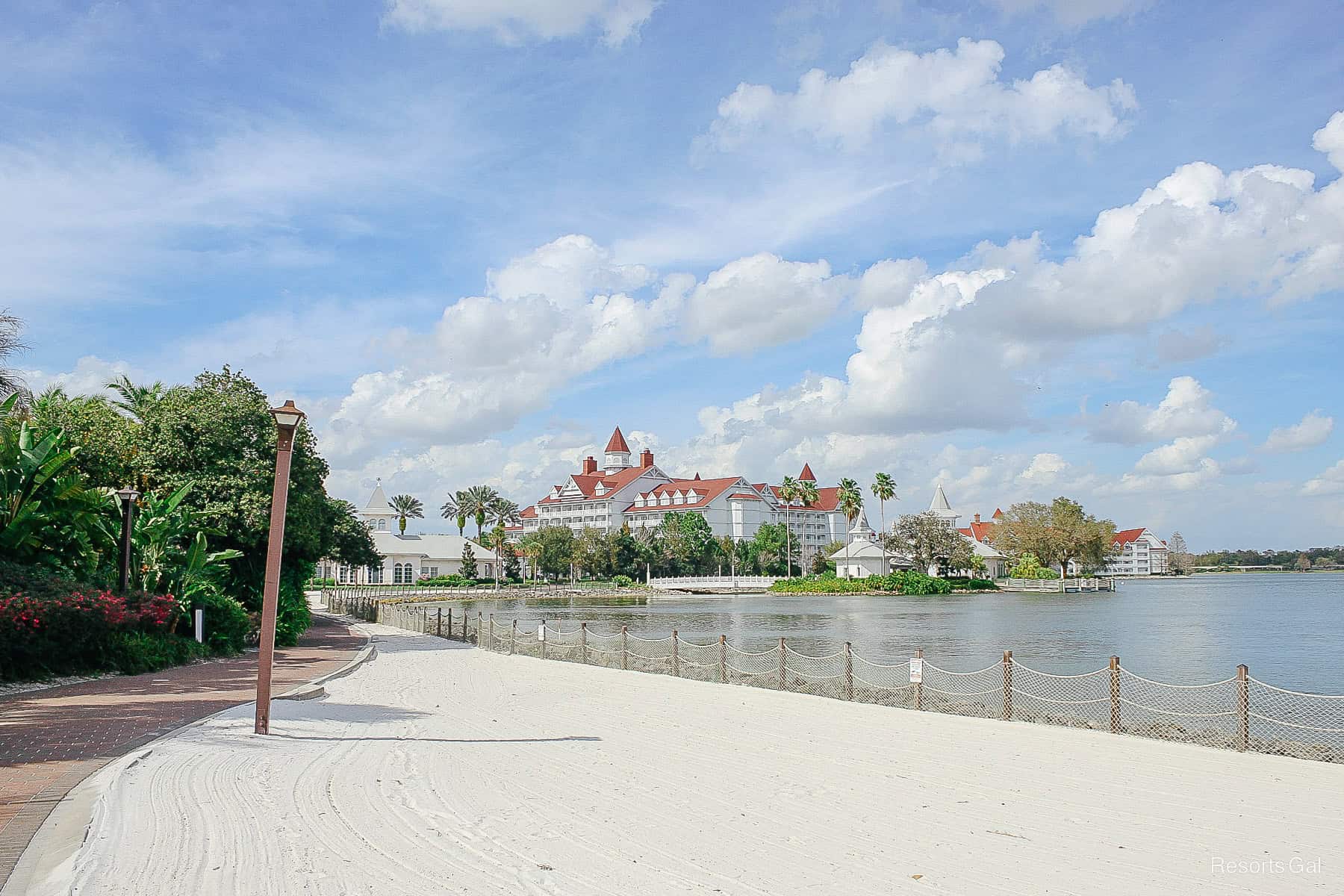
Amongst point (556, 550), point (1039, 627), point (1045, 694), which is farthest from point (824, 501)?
point (1045, 694)

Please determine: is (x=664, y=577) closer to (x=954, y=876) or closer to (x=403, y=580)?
(x=403, y=580)

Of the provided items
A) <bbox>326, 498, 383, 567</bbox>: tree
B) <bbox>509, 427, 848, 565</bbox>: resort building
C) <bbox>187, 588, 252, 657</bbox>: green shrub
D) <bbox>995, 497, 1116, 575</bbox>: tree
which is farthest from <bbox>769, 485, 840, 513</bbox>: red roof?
<bbox>187, 588, 252, 657</bbox>: green shrub

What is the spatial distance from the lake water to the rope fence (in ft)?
15.5

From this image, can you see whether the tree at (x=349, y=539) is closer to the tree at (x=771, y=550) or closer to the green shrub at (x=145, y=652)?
the green shrub at (x=145, y=652)

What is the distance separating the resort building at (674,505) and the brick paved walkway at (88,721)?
4616 inches

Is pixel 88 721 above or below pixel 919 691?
above

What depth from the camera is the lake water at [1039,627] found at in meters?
31.7

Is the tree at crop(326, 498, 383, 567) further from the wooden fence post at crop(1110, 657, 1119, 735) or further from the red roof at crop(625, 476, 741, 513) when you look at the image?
the red roof at crop(625, 476, 741, 513)

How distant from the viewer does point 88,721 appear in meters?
12.6


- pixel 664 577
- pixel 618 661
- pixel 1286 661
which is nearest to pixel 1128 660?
pixel 1286 661

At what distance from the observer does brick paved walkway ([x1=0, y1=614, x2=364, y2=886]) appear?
26.4 ft

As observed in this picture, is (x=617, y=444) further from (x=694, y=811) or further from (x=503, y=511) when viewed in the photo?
(x=694, y=811)

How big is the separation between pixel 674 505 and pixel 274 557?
131611 millimetres

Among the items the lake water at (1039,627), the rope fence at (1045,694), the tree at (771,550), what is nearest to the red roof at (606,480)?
the tree at (771,550)
